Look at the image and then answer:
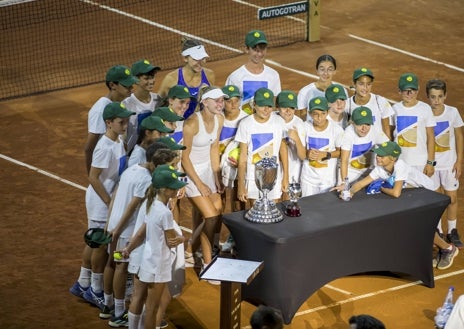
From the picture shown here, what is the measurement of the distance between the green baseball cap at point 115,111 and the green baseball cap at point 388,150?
2.92m

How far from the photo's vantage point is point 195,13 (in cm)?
2412

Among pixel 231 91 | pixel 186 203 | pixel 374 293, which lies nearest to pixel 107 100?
pixel 231 91

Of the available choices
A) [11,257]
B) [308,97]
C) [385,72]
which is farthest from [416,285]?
[385,72]

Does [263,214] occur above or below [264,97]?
below

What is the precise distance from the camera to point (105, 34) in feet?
75.0

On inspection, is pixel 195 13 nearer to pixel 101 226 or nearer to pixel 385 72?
pixel 385 72

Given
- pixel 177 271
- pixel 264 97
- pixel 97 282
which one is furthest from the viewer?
pixel 264 97

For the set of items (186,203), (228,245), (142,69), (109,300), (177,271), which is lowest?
(186,203)

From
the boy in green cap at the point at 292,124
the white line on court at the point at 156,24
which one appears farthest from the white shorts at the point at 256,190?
the white line on court at the point at 156,24

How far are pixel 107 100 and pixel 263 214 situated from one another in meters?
2.31

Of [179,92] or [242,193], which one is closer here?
[179,92]

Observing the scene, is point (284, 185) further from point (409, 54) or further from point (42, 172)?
point (409, 54)

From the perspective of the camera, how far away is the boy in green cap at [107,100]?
1290 cm

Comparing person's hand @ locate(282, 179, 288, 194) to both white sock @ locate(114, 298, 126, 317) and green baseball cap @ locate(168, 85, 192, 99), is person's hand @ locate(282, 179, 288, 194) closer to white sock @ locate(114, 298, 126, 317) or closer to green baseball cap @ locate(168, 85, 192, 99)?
green baseball cap @ locate(168, 85, 192, 99)
